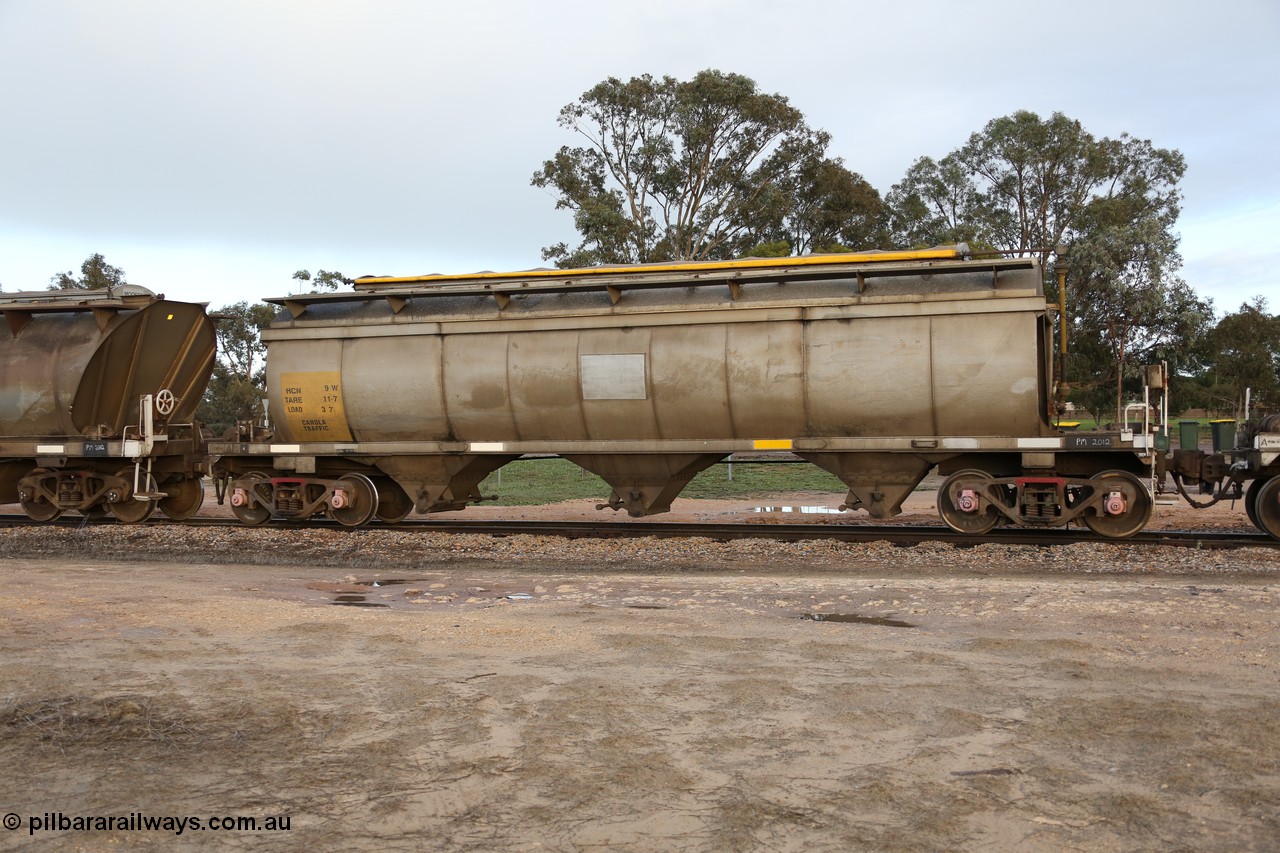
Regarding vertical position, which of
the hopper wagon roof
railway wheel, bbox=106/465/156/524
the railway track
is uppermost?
the hopper wagon roof

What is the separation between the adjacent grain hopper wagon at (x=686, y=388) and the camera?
40.9 feet

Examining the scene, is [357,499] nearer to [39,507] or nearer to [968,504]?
[39,507]

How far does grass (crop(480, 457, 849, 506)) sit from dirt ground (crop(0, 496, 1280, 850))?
1358 centimetres

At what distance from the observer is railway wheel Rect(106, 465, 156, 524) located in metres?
15.9

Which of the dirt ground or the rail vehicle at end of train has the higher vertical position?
the rail vehicle at end of train

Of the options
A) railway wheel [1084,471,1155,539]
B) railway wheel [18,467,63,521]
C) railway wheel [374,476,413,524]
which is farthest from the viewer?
railway wheel [18,467,63,521]

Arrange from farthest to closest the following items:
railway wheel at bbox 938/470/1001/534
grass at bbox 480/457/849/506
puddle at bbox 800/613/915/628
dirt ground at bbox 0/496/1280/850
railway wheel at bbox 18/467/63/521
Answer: grass at bbox 480/457/849/506
railway wheel at bbox 18/467/63/521
railway wheel at bbox 938/470/1001/534
puddle at bbox 800/613/915/628
dirt ground at bbox 0/496/1280/850

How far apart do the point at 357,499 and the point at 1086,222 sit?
37.3 m

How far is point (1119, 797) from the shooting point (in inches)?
172

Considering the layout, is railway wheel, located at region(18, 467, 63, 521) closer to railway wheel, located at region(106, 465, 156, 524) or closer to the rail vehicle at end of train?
the rail vehicle at end of train

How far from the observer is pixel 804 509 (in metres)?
20.2

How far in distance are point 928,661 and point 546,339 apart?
8340 mm

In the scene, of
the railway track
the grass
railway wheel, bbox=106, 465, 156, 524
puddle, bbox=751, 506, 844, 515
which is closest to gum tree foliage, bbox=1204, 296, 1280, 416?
the grass

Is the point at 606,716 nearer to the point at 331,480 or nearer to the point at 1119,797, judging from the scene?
the point at 1119,797
